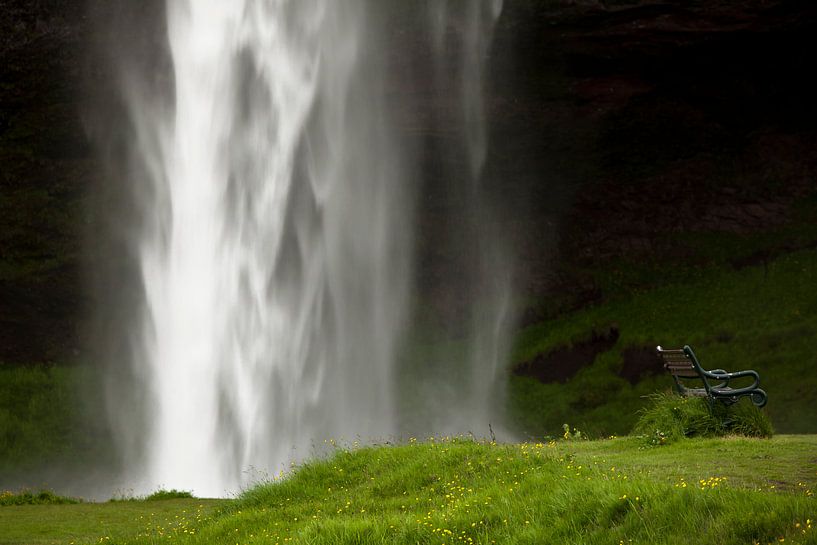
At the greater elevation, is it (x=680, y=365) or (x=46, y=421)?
(x=46, y=421)

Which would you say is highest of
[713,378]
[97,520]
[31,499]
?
[31,499]

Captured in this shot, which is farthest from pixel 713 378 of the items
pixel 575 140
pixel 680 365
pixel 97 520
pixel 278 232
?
pixel 575 140

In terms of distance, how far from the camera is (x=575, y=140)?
28531 mm

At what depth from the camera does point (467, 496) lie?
820 centimetres

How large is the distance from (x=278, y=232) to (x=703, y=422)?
682 inches

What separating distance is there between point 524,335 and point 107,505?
1779cm

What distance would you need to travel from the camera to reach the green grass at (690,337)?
22.6 metres

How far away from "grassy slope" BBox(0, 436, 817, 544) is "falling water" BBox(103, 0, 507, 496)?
12850 millimetres

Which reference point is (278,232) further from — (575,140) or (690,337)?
(690,337)

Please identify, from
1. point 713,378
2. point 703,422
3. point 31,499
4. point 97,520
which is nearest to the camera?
point 97,520

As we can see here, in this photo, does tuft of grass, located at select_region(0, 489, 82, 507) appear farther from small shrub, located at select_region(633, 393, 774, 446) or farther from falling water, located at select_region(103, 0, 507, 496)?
falling water, located at select_region(103, 0, 507, 496)

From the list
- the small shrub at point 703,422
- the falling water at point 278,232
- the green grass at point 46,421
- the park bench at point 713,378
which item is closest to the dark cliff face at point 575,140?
the green grass at point 46,421

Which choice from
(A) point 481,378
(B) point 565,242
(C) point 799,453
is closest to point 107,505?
(C) point 799,453

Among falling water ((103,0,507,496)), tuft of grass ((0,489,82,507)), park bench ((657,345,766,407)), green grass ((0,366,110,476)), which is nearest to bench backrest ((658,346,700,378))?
park bench ((657,345,766,407))
